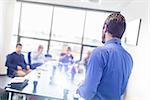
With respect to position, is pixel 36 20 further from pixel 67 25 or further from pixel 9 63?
pixel 9 63

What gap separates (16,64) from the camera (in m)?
4.96

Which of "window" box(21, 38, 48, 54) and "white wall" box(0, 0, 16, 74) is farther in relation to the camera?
"window" box(21, 38, 48, 54)

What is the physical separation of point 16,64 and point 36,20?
8.60ft

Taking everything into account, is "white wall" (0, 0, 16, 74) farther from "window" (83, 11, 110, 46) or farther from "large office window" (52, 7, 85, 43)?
"window" (83, 11, 110, 46)

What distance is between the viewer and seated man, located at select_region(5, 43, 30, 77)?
4.83 meters

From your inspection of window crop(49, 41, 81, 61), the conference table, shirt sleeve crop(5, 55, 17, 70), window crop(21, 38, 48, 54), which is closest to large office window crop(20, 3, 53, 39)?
window crop(21, 38, 48, 54)

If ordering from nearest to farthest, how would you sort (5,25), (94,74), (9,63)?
(94,74), (9,63), (5,25)

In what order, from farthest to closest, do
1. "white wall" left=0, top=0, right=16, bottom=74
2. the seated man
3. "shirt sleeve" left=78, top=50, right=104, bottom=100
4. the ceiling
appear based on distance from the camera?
"white wall" left=0, top=0, right=16, bottom=74, the ceiling, the seated man, "shirt sleeve" left=78, top=50, right=104, bottom=100

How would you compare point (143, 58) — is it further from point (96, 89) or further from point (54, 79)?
point (96, 89)

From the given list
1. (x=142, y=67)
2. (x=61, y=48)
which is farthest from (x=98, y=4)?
(x=142, y=67)

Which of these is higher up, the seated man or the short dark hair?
the short dark hair

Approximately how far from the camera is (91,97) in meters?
1.45

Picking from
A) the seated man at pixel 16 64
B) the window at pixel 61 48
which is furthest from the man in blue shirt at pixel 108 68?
the window at pixel 61 48

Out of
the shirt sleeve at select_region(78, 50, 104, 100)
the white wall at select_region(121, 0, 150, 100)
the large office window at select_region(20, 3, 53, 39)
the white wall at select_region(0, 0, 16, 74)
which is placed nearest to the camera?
the shirt sleeve at select_region(78, 50, 104, 100)
